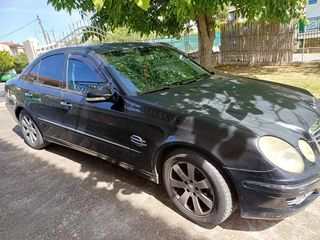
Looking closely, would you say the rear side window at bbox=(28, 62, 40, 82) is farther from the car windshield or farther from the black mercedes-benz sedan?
the car windshield

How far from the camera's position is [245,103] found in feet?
8.26

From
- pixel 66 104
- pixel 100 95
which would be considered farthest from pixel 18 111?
pixel 100 95

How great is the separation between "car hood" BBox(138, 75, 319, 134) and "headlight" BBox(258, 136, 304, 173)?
0.10 meters

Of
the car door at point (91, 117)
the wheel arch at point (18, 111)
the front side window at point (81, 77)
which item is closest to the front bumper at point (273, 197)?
the car door at point (91, 117)

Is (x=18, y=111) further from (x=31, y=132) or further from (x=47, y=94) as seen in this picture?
(x=47, y=94)

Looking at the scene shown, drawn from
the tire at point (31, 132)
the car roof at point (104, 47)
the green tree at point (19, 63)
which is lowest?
the green tree at point (19, 63)

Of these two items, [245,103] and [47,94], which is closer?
[245,103]

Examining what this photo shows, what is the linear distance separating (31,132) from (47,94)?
3.62ft

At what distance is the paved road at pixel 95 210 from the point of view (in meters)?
2.33

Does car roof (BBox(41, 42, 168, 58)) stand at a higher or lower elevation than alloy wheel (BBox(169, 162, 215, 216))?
higher

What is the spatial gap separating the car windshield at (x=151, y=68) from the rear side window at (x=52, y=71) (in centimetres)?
81

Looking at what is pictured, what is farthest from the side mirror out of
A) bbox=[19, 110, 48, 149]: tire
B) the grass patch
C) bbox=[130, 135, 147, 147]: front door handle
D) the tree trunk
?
the tree trunk

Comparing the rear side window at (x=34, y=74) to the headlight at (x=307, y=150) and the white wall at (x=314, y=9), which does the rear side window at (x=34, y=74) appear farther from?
the white wall at (x=314, y=9)

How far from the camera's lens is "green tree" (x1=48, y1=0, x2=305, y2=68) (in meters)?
5.12
